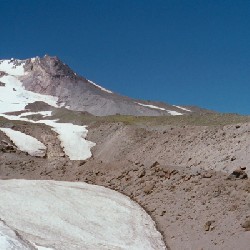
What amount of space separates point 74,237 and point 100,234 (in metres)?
1.76

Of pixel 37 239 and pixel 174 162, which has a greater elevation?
pixel 174 162

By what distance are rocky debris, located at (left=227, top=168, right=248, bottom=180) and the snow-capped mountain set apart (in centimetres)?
9499

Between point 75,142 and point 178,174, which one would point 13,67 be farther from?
point 178,174

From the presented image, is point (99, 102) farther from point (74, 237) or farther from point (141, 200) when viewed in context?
point (74, 237)

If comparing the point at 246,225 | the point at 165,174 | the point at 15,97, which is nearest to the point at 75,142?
the point at 165,174

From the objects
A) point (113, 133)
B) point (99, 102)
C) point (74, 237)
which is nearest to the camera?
point (74, 237)

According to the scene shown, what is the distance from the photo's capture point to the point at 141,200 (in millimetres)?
30844

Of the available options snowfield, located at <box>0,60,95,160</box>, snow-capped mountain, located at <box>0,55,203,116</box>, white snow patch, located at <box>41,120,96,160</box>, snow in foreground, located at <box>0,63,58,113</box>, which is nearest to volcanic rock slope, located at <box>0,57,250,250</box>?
white snow patch, located at <box>41,120,96,160</box>

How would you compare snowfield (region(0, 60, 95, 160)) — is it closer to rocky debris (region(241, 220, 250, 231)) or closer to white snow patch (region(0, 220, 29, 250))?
rocky debris (region(241, 220, 250, 231))

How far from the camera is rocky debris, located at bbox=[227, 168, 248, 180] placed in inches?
1056

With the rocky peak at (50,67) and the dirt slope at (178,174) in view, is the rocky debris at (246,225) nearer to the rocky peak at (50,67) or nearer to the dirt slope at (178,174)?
the dirt slope at (178,174)

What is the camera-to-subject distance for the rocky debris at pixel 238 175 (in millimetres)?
26812

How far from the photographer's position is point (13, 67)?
18988 cm

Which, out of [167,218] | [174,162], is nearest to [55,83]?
[174,162]
